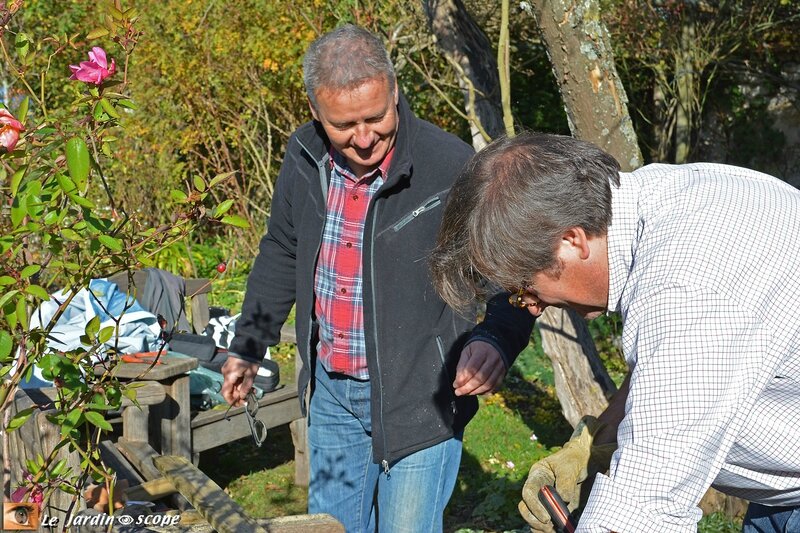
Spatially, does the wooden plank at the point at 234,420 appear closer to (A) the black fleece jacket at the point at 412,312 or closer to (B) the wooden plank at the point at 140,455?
(B) the wooden plank at the point at 140,455

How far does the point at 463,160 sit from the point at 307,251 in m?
0.56

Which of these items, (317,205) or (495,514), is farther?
(495,514)

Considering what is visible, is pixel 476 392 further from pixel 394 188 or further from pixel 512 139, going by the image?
pixel 512 139

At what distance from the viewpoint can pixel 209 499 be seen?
2.49m

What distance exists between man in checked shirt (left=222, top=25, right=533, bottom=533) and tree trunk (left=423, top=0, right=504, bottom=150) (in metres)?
1.90

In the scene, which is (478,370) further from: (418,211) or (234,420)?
(234,420)

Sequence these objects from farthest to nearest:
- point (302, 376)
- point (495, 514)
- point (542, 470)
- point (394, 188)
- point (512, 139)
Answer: point (495, 514) < point (302, 376) < point (394, 188) < point (542, 470) < point (512, 139)

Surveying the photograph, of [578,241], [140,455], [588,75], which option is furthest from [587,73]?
[140,455]

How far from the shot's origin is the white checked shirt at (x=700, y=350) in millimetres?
1448

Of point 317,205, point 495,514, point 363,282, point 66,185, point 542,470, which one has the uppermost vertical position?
point 66,185

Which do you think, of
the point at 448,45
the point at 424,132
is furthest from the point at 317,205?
the point at 448,45

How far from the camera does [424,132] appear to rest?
271cm

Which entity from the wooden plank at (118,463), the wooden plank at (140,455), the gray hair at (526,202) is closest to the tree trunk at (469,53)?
the wooden plank at (140,455)

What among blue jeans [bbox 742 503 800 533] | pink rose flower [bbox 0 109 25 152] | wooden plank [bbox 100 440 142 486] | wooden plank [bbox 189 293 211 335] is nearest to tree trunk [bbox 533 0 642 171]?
blue jeans [bbox 742 503 800 533]
